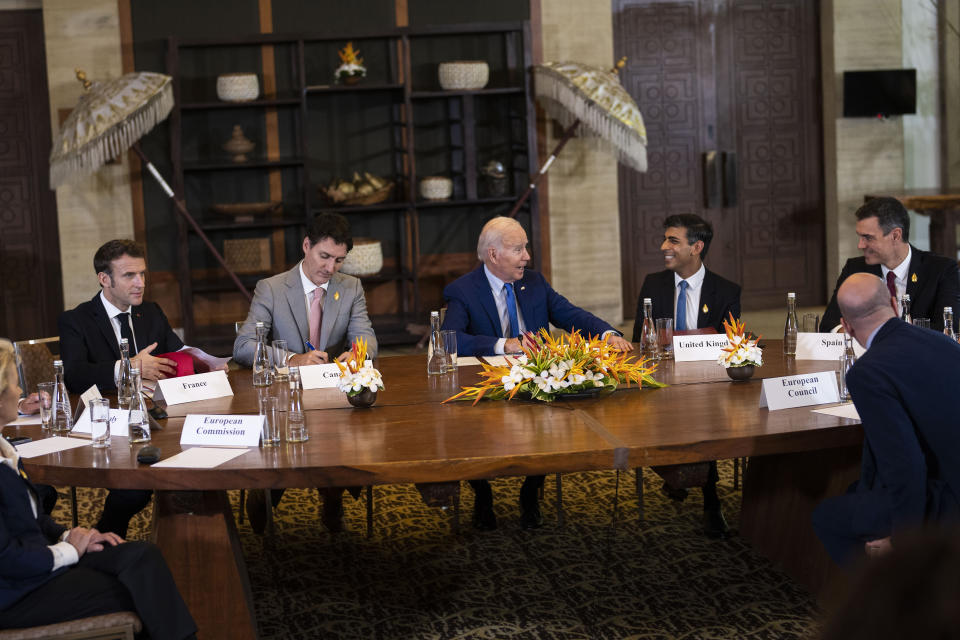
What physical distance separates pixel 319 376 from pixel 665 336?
1.34 metres

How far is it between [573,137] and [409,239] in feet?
5.18

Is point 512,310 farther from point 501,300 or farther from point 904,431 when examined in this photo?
point 904,431

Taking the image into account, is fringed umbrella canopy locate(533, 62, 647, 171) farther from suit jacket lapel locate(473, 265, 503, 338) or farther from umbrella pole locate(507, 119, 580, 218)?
suit jacket lapel locate(473, 265, 503, 338)

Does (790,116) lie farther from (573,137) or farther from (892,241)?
(892,241)

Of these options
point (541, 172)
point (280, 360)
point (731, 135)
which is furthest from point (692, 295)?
point (731, 135)

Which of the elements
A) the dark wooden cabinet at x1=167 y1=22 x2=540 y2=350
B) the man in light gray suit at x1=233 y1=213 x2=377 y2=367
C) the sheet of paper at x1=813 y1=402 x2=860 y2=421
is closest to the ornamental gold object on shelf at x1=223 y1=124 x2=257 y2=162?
the dark wooden cabinet at x1=167 y1=22 x2=540 y2=350

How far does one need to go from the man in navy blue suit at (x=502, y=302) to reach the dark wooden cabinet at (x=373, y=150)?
339cm

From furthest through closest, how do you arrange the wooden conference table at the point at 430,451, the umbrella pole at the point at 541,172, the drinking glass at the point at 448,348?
the umbrella pole at the point at 541,172
the drinking glass at the point at 448,348
the wooden conference table at the point at 430,451

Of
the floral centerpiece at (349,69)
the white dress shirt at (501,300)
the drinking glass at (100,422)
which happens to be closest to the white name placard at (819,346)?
the white dress shirt at (501,300)

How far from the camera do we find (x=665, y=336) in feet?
13.5

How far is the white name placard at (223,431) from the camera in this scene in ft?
9.96

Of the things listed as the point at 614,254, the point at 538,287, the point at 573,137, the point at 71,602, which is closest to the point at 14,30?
the point at 573,137

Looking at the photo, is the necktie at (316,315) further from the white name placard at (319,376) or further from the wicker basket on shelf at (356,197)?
the wicker basket on shelf at (356,197)

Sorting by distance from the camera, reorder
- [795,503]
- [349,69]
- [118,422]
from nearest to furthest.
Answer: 1. [118,422]
2. [795,503]
3. [349,69]
